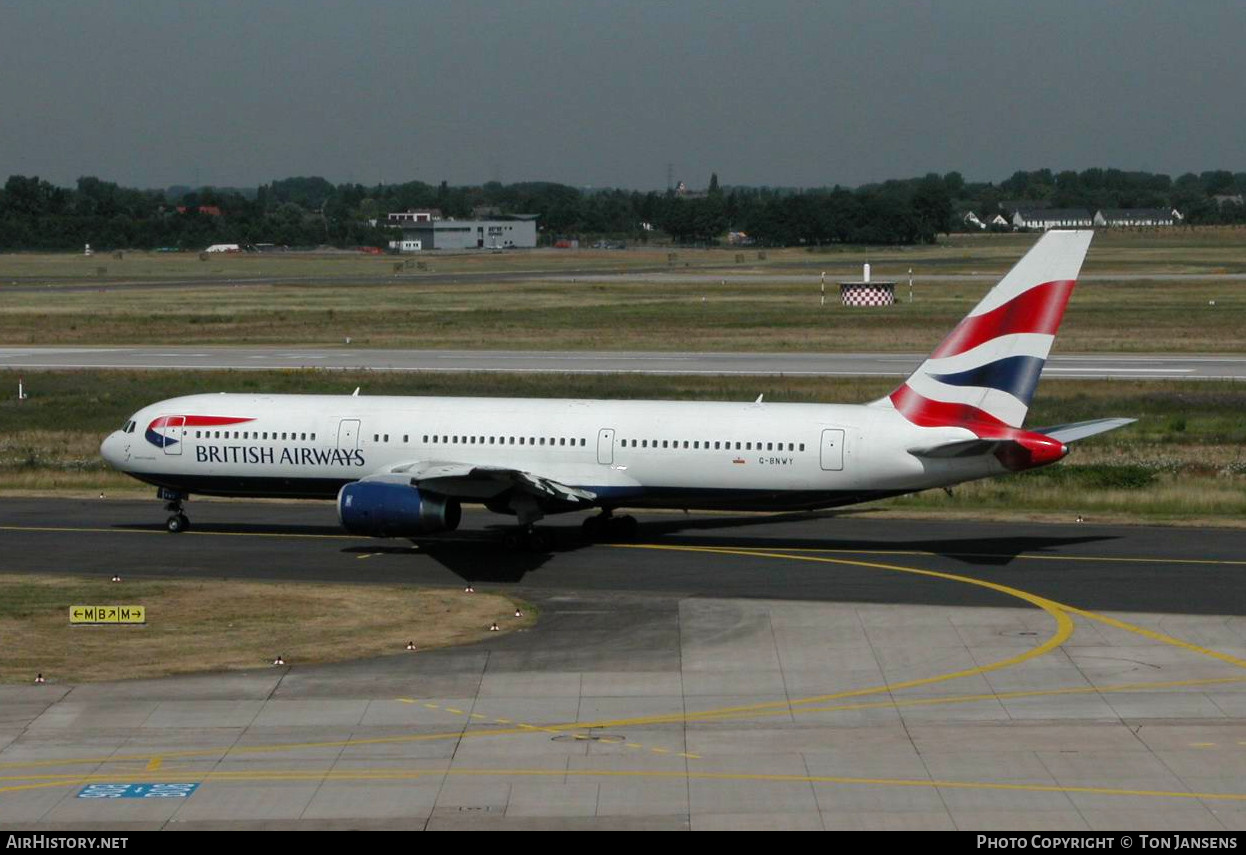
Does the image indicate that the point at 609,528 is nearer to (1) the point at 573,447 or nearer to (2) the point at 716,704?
(1) the point at 573,447

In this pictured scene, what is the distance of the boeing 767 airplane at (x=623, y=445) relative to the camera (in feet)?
125

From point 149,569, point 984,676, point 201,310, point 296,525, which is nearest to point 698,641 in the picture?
point 984,676

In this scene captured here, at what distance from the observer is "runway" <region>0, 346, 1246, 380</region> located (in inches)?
3169

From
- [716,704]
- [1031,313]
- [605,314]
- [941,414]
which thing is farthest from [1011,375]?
[605,314]

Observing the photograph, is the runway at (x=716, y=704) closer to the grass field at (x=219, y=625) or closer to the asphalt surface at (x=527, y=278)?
the grass field at (x=219, y=625)

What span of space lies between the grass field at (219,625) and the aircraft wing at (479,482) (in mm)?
3116

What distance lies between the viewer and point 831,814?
20984mm

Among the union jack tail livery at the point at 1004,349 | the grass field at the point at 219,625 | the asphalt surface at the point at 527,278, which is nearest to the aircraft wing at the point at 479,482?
the grass field at the point at 219,625

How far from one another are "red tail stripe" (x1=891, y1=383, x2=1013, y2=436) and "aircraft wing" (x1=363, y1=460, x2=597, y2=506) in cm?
833

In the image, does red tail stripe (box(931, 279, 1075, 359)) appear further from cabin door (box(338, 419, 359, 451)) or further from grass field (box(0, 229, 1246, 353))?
grass field (box(0, 229, 1246, 353))

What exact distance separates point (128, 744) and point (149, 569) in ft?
50.4

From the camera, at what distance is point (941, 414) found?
38.9 meters

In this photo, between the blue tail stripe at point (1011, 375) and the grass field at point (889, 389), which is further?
the grass field at point (889, 389)

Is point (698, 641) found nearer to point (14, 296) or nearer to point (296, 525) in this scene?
point (296, 525)
